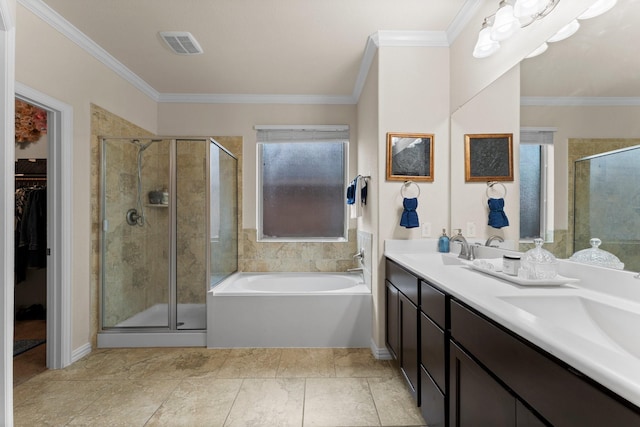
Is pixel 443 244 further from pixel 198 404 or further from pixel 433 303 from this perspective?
pixel 198 404

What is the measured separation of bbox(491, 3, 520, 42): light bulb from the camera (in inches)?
68.0

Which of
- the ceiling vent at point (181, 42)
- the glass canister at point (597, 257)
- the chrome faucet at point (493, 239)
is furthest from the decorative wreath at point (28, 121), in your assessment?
the glass canister at point (597, 257)

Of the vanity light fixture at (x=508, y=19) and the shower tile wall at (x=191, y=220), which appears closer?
the vanity light fixture at (x=508, y=19)

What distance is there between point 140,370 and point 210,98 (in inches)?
110

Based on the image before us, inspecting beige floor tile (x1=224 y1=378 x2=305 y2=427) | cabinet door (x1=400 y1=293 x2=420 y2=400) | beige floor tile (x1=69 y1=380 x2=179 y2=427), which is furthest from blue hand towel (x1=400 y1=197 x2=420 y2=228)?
beige floor tile (x1=69 y1=380 x2=179 y2=427)

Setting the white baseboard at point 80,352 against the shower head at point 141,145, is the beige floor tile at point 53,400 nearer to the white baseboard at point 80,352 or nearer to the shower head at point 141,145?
the white baseboard at point 80,352

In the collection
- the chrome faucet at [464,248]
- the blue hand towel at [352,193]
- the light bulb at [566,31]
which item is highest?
the light bulb at [566,31]

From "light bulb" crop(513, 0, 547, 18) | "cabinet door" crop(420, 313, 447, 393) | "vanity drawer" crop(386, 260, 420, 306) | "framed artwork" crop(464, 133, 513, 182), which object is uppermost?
"light bulb" crop(513, 0, 547, 18)

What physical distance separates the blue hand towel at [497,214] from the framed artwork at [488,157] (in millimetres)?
145

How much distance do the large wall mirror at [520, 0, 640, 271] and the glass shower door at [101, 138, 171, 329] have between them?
Result: 114 inches

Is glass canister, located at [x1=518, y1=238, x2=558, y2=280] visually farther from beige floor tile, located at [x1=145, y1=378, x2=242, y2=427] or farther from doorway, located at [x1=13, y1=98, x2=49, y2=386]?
doorway, located at [x1=13, y1=98, x2=49, y2=386]

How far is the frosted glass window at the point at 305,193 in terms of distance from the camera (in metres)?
3.83

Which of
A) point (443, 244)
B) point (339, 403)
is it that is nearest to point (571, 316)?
point (443, 244)

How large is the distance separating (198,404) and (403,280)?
1.50 meters
